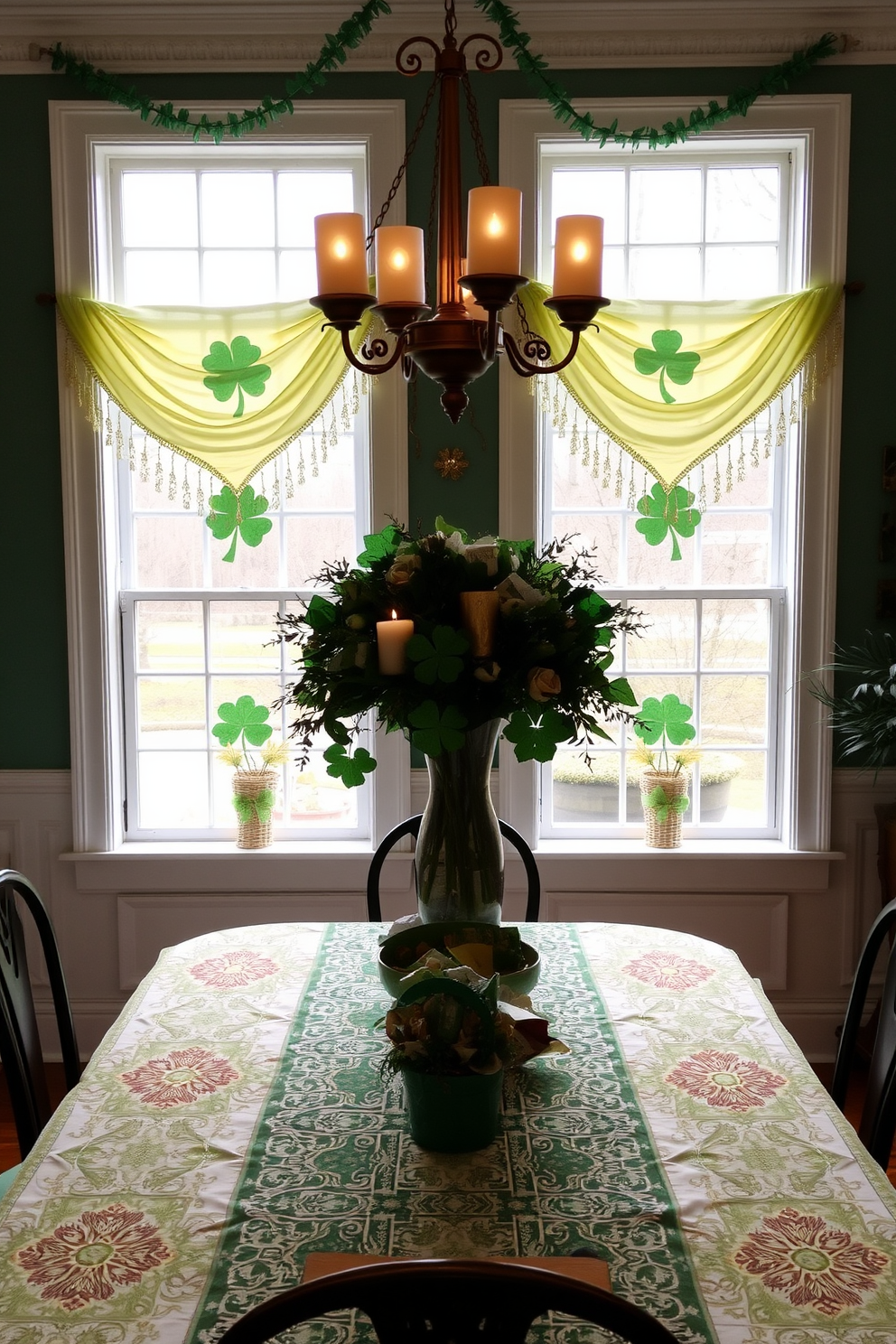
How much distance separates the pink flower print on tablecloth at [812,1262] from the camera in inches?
46.3

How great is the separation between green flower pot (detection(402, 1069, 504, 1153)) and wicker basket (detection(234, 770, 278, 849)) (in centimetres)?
216

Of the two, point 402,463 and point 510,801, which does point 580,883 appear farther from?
point 402,463

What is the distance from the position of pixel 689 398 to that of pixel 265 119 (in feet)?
4.74

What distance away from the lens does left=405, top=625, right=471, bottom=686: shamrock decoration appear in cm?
167

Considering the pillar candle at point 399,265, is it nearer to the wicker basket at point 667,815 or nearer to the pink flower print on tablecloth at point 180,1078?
the pink flower print on tablecloth at point 180,1078

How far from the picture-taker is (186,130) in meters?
3.30

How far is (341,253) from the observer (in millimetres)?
1759

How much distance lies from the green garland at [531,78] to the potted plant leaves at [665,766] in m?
1.66

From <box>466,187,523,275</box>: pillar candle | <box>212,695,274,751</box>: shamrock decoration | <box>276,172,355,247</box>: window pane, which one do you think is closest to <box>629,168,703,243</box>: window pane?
<box>276,172,355,247</box>: window pane

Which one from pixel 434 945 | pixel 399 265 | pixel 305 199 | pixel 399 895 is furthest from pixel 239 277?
pixel 434 945

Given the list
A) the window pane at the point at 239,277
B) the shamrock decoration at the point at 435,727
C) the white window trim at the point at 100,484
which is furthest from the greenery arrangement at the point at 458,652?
the window pane at the point at 239,277

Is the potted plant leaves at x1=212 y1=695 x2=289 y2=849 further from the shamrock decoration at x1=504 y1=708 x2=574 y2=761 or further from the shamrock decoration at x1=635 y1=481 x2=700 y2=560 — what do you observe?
the shamrock decoration at x1=504 y1=708 x2=574 y2=761

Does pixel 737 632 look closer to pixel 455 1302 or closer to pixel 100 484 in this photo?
pixel 100 484

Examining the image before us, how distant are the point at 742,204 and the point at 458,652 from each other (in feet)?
8.09
